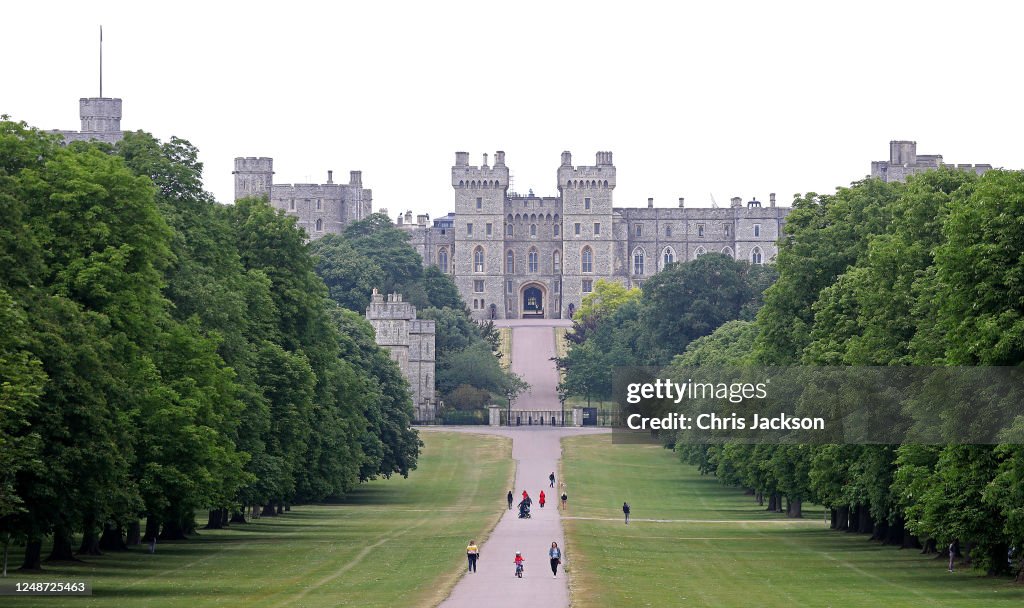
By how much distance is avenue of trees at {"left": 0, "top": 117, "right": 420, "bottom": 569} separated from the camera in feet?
105

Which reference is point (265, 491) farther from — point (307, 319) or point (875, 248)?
point (875, 248)

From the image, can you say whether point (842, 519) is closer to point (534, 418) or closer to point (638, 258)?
point (534, 418)

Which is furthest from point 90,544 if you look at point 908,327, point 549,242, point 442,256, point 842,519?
point 442,256

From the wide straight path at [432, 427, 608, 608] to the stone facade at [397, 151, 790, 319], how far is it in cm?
8999

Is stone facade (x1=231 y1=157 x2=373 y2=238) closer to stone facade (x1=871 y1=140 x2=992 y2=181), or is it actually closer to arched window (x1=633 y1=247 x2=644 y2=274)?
arched window (x1=633 y1=247 x2=644 y2=274)

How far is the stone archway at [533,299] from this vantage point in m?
172

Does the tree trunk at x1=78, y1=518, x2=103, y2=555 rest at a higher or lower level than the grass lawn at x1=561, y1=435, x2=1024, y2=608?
higher

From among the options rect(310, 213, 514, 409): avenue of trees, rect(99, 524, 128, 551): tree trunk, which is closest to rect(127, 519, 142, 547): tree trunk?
rect(99, 524, 128, 551): tree trunk

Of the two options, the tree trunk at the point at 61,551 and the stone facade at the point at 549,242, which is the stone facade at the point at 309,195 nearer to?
the stone facade at the point at 549,242

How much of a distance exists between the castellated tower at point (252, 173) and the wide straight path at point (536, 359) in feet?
96.1

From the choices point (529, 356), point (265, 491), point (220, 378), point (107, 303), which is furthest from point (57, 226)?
point (529, 356)

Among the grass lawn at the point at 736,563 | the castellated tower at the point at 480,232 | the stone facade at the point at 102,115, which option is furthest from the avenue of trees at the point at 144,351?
the castellated tower at the point at 480,232

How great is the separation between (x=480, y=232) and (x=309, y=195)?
1939 centimetres

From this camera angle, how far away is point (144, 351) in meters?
38.1
